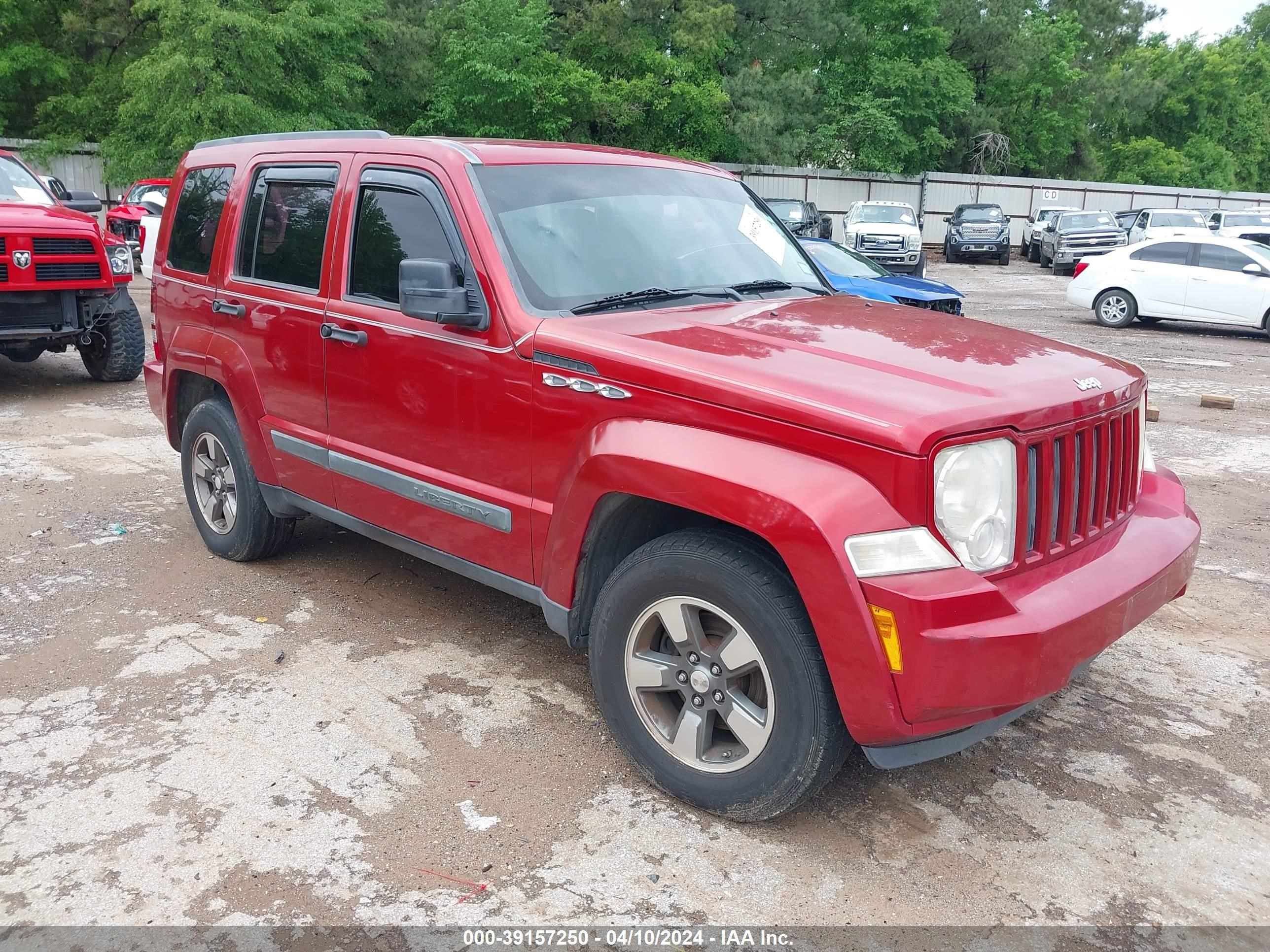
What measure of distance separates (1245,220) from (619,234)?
33466 mm

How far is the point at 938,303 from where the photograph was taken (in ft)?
37.6

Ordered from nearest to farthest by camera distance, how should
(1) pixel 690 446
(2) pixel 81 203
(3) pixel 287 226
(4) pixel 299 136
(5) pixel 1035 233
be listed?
(1) pixel 690 446, (3) pixel 287 226, (4) pixel 299 136, (2) pixel 81 203, (5) pixel 1035 233

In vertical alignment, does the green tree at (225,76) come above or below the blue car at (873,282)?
above

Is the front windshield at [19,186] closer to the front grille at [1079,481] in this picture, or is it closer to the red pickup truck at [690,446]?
the red pickup truck at [690,446]

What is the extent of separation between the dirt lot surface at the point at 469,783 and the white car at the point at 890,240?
751 inches

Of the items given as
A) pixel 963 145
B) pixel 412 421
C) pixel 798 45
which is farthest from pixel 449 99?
pixel 412 421

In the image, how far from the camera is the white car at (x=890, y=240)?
77.5 feet

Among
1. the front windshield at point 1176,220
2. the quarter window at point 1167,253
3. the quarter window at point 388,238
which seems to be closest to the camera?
the quarter window at point 388,238

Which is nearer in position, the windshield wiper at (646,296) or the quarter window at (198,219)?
the windshield wiper at (646,296)

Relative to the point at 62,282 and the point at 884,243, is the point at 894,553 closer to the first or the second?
the point at 62,282

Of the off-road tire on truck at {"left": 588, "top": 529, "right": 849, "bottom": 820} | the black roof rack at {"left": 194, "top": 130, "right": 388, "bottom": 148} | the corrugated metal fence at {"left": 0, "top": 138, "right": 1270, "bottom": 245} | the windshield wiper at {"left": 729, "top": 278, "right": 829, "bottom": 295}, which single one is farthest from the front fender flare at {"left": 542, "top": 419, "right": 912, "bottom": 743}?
the corrugated metal fence at {"left": 0, "top": 138, "right": 1270, "bottom": 245}

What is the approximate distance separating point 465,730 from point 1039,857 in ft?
6.36

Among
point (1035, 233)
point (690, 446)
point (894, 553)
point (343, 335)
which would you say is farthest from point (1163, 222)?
point (894, 553)

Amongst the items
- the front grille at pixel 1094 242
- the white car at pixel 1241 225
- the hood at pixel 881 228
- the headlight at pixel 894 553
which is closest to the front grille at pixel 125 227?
the hood at pixel 881 228
